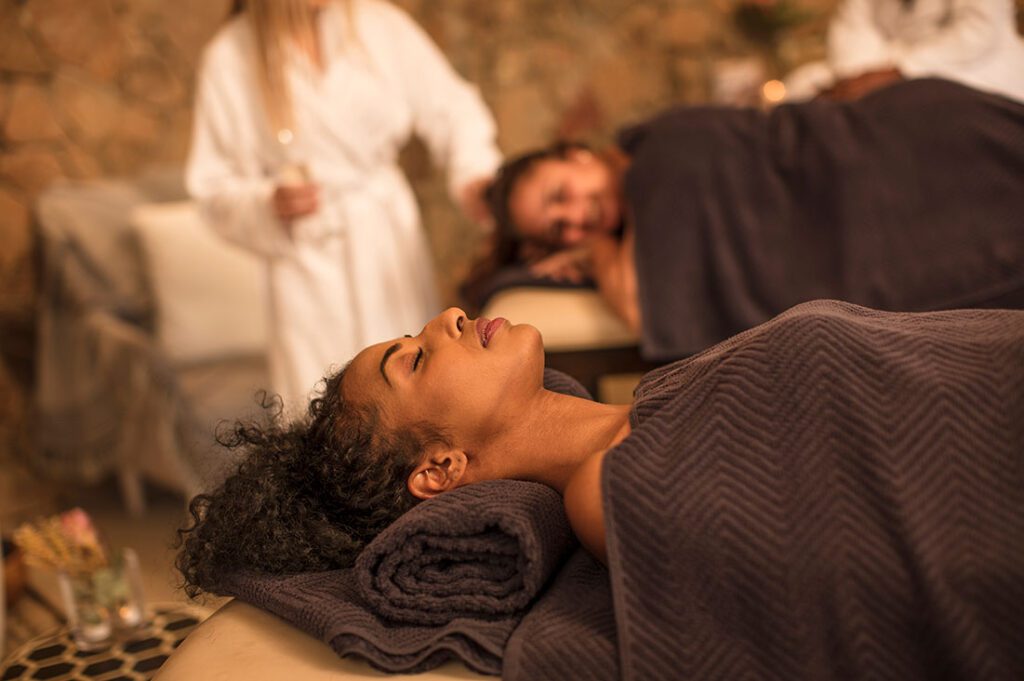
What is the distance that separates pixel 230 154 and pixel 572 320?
897 millimetres

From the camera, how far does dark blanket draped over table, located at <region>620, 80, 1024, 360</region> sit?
6.15 feet

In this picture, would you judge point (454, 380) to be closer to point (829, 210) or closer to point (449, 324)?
point (449, 324)

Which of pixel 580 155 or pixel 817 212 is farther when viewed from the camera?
pixel 580 155

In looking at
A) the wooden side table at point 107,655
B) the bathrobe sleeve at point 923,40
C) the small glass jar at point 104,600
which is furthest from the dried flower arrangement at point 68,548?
the bathrobe sleeve at point 923,40

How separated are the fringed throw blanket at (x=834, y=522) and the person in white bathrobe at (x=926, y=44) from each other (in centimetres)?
157

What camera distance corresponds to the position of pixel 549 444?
1.17 meters

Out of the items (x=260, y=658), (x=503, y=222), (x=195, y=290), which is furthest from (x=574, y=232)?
(x=260, y=658)

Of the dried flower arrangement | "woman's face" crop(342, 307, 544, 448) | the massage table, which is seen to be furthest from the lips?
the dried flower arrangement

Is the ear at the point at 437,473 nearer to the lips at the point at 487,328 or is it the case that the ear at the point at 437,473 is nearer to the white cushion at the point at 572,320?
the lips at the point at 487,328

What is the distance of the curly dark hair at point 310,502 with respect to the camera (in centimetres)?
112

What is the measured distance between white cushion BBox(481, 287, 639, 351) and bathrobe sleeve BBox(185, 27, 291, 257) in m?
0.57

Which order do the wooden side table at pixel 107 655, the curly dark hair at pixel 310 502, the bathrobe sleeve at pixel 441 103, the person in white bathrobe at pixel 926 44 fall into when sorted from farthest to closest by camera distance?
the person in white bathrobe at pixel 926 44 → the bathrobe sleeve at pixel 441 103 → the wooden side table at pixel 107 655 → the curly dark hair at pixel 310 502

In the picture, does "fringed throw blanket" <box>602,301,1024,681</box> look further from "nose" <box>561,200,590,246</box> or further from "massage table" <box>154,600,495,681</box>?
"nose" <box>561,200,590,246</box>

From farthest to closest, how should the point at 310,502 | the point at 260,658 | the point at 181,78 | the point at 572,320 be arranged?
the point at 181,78 < the point at 572,320 < the point at 310,502 < the point at 260,658
